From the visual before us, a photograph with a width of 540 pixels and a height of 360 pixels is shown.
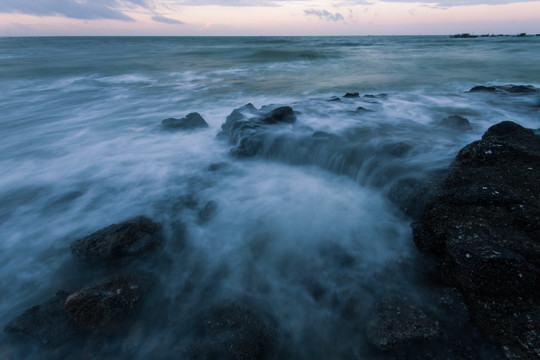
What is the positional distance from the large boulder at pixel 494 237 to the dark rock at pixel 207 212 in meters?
2.79

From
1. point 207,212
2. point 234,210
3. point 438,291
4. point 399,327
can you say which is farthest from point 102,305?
point 438,291

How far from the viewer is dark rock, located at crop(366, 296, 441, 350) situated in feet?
7.70

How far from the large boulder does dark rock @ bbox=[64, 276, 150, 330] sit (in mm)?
3110

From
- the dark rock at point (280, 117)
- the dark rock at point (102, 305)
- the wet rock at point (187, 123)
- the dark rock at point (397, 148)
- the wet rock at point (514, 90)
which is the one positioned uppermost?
the wet rock at point (514, 90)

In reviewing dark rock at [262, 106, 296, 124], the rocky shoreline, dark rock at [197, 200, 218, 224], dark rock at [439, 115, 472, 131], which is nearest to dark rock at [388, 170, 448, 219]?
the rocky shoreline

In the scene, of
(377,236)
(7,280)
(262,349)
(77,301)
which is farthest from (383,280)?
(7,280)

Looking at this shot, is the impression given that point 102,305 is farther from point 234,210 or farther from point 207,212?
point 234,210

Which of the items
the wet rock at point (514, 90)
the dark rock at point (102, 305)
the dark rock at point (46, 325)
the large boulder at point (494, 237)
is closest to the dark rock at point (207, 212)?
the dark rock at point (102, 305)

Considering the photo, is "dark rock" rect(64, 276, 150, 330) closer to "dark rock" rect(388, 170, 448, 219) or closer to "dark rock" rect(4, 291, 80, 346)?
"dark rock" rect(4, 291, 80, 346)

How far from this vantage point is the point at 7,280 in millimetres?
3322

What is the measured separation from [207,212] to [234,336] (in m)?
2.19

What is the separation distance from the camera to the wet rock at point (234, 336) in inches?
96.0

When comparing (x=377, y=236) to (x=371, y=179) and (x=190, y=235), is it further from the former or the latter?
(x=190, y=235)

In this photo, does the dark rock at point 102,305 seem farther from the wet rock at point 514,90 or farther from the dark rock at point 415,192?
the wet rock at point 514,90
